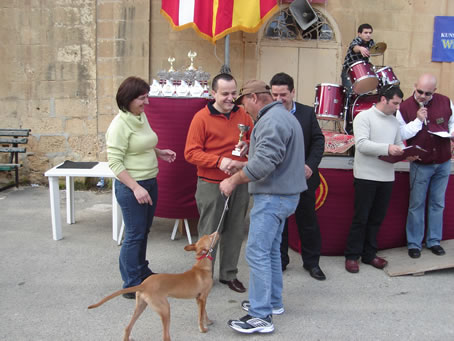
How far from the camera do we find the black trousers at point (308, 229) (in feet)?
→ 14.3

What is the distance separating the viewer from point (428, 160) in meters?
4.67

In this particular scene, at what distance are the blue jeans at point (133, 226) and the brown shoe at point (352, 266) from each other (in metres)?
2.02

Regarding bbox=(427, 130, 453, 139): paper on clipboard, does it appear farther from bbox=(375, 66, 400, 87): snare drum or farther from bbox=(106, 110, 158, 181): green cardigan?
bbox=(106, 110, 158, 181): green cardigan

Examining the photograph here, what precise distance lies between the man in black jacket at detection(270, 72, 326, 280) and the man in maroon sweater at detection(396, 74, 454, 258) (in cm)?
106

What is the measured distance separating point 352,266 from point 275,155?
201 cm

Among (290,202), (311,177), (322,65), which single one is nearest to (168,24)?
(322,65)

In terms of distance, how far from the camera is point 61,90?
7801 millimetres

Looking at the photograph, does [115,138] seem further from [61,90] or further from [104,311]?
[61,90]

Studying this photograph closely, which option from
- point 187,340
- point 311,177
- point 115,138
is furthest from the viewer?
point 311,177

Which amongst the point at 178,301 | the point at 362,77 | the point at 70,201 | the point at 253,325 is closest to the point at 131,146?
the point at 178,301

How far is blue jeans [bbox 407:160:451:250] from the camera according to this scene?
4750 mm

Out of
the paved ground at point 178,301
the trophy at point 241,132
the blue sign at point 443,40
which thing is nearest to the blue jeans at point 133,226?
the paved ground at point 178,301

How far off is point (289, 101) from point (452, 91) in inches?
199

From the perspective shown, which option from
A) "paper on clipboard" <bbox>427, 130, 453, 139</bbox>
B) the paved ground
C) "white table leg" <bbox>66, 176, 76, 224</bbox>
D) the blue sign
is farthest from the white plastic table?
the blue sign
